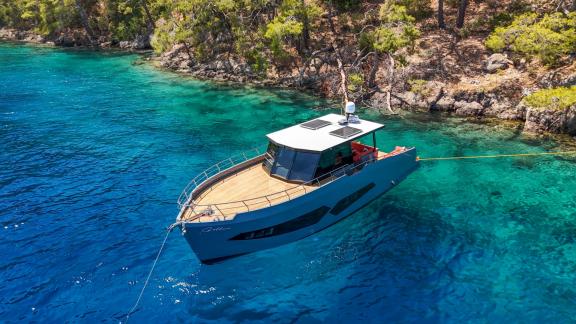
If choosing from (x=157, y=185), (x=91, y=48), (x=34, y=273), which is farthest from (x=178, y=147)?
(x=91, y=48)

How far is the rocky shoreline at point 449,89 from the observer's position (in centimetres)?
2897

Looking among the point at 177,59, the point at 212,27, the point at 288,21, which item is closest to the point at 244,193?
the point at 288,21

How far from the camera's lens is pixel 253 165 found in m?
21.0

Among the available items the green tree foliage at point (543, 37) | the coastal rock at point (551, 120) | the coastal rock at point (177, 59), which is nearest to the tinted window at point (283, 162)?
the coastal rock at point (551, 120)

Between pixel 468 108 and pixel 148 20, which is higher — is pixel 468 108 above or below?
below

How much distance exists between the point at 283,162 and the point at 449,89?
70.8ft

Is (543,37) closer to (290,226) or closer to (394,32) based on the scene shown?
(394,32)

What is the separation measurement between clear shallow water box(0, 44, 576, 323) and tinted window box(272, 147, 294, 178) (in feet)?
11.2

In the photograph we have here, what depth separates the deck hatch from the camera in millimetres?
19083

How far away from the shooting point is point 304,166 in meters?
18.4

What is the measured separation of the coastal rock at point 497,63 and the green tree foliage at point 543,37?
139cm

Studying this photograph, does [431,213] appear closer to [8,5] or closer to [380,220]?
[380,220]

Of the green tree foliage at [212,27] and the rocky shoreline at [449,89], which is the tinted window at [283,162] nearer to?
the rocky shoreline at [449,89]

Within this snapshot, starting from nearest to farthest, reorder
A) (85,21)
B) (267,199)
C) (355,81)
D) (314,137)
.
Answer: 1. (267,199)
2. (314,137)
3. (355,81)
4. (85,21)
